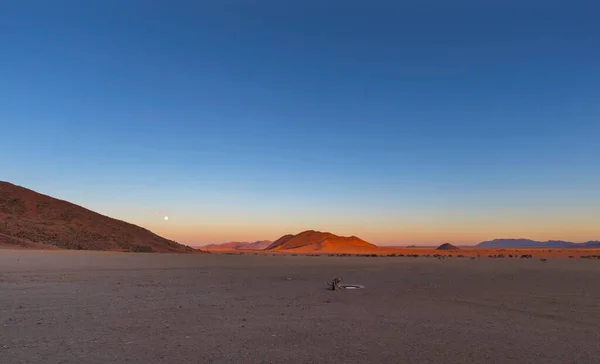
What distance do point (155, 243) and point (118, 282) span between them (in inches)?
2162

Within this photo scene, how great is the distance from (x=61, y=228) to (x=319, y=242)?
3251 inches

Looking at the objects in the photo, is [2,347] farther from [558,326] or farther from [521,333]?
[558,326]

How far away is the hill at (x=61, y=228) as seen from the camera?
52.9 metres

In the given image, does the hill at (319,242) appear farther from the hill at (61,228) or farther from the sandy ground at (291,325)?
the sandy ground at (291,325)

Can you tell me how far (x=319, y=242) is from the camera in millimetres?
131250

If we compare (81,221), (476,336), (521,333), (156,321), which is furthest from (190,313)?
(81,221)

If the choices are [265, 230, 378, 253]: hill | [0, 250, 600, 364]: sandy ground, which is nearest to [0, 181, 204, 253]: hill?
[0, 250, 600, 364]: sandy ground

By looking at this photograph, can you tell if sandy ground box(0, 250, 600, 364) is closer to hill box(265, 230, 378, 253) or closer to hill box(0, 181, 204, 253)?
hill box(0, 181, 204, 253)

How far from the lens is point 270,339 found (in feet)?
27.9

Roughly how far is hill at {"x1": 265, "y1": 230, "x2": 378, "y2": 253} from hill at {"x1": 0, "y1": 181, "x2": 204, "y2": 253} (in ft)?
181

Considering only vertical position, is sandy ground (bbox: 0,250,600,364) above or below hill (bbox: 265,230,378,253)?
below

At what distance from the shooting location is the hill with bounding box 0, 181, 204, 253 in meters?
52.9

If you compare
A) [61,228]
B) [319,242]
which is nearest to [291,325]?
[61,228]

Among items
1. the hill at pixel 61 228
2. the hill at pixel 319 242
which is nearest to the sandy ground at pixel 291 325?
the hill at pixel 61 228
